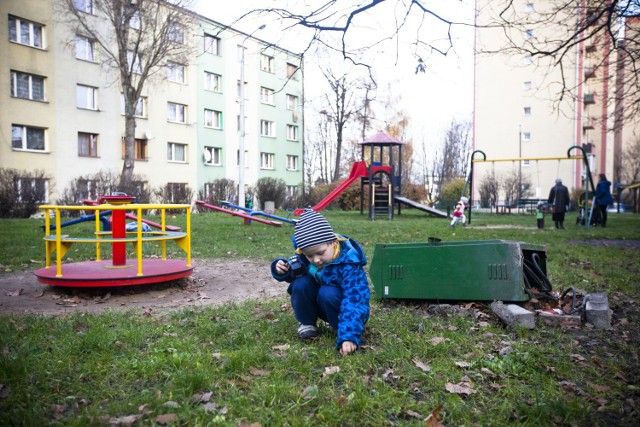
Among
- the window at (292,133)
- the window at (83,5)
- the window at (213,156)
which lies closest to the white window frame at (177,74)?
the window at (213,156)

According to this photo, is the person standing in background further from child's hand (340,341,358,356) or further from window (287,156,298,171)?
window (287,156,298,171)

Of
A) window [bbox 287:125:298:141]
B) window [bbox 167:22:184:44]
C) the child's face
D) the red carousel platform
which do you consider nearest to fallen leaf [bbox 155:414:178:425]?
the child's face

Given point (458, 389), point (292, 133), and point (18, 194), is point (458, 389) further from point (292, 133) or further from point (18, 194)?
point (292, 133)

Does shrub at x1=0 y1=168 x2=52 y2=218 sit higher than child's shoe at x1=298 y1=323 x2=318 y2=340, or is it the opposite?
shrub at x1=0 y1=168 x2=52 y2=218

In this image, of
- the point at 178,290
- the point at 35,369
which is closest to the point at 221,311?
the point at 178,290

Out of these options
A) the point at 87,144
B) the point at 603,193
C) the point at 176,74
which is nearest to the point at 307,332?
the point at 603,193

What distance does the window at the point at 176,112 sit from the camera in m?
32.4

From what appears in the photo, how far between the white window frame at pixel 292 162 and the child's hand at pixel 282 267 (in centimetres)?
3868

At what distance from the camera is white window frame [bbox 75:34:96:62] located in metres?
26.8

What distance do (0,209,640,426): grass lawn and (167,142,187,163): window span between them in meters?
29.0

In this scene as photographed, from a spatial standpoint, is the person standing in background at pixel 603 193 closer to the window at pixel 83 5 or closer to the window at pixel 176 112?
the window at pixel 176 112

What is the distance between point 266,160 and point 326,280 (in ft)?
122

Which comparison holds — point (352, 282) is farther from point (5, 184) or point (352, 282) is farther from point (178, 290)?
point (5, 184)

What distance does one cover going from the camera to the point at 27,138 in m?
24.8
